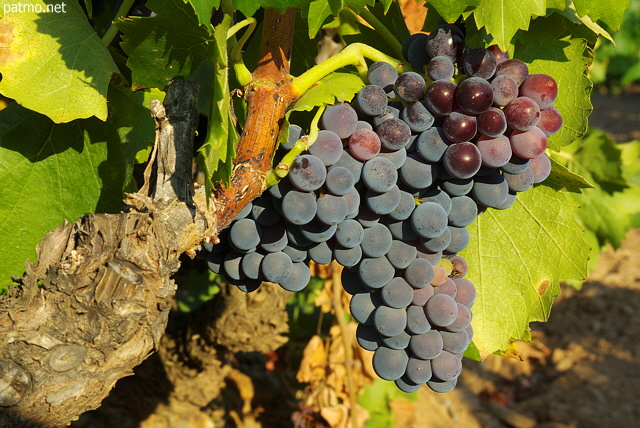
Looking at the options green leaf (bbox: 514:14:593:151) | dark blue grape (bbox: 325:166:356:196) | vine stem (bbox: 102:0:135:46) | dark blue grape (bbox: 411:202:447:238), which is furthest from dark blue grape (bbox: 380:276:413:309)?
vine stem (bbox: 102:0:135:46)

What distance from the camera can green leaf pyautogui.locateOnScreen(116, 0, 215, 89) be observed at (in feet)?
3.44

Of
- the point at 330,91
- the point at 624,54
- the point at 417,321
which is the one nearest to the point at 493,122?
the point at 330,91

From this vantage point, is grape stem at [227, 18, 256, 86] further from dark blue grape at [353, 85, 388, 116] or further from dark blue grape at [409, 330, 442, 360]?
dark blue grape at [409, 330, 442, 360]

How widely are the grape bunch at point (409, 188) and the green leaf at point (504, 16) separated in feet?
0.13

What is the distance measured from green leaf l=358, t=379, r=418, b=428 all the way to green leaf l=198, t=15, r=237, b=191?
1984 mm

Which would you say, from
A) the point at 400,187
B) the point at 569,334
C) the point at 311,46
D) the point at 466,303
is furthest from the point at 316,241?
the point at 569,334

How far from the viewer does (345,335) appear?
2287 mm

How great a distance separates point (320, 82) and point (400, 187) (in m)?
0.22

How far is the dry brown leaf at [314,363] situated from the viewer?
7.88 ft

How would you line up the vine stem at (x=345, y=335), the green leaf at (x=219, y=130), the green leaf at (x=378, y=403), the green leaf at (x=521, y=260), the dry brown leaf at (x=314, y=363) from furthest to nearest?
the green leaf at (x=378, y=403), the dry brown leaf at (x=314, y=363), the vine stem at (x=345, y=335), the green leaf at (x=521, y=260), the green leaf at (x=219, y=130)

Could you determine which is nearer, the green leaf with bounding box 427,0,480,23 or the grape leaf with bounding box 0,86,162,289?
the green leaf with bounding box 427,0,480,23

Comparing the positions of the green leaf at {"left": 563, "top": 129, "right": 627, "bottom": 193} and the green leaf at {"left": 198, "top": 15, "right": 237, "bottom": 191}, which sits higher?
the green leaf at {"left": 198, "top": 15, "right": 237, "bottom": 191}

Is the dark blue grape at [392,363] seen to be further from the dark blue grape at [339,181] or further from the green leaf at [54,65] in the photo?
the green leaf at [54,65]

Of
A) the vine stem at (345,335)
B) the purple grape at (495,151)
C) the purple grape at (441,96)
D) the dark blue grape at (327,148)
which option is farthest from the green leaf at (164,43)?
the vine stem at (345,335)
